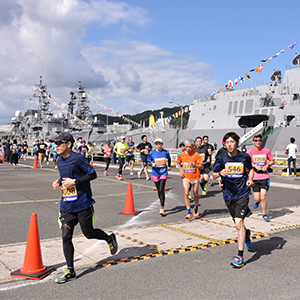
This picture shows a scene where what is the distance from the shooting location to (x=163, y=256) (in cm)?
523

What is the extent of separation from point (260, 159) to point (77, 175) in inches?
193

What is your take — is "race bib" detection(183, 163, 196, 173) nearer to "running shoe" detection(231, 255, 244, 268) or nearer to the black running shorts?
the black running shorts

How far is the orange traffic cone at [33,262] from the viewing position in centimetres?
430

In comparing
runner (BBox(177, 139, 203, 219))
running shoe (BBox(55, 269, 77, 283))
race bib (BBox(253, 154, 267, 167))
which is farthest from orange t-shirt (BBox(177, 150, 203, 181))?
running shoe (BBox(55, 269, 77, 283))

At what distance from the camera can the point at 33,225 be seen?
4434mm

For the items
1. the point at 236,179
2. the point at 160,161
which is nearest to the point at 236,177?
the point at 236,179

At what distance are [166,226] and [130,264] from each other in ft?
7.73

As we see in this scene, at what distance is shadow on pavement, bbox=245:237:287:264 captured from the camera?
5.31 m

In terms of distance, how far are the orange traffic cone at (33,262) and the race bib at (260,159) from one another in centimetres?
528

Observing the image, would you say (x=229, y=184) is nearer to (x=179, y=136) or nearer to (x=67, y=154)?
(x=67, y=154)

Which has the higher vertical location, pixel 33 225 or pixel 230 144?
pixel 230 144

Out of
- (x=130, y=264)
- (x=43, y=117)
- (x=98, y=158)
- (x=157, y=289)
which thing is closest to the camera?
(x=157, y=289)

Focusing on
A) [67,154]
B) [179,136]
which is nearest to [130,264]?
[67,154]

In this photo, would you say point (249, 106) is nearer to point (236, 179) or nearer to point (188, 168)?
point (188, 168)
